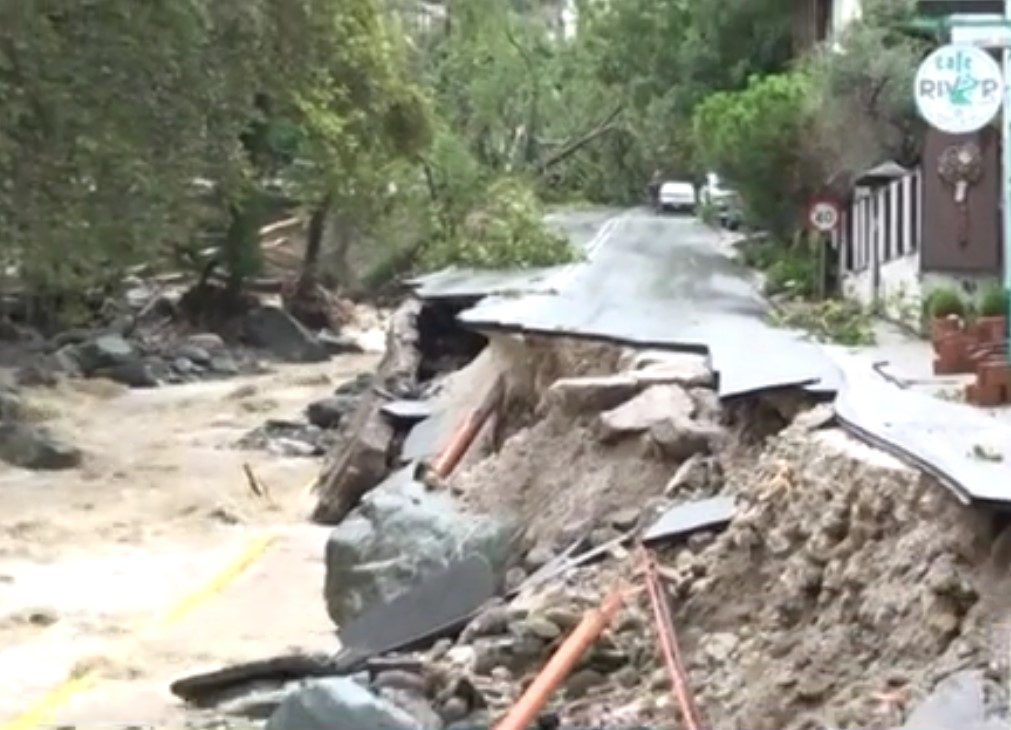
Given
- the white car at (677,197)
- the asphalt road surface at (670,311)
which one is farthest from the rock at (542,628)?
the white car at (677,197)

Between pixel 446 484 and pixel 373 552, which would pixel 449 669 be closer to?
pixel 373 552

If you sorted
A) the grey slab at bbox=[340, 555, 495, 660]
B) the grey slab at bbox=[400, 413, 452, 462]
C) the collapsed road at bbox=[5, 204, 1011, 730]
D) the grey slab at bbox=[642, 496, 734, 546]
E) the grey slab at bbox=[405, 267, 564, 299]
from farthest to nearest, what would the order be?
the grey slab at bbox=[405, 267, 564, 299]
the grey slab at bbox=[400, 413, 452, 462]
the grey slab at bbox=[340, 555, 495, 660]
the grey slab at bbox=[642, 496, 734, 546]
the collapsed road at bbox=[5, 204, 1011, 730]

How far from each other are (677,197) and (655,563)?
154ft

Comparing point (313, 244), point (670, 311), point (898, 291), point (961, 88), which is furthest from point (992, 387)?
point (313, 244)

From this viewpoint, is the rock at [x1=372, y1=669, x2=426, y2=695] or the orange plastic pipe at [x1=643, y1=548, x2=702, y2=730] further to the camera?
the rock at [x1=372, y1=669, x2=426, y2=695]

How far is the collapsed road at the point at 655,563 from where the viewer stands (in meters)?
10.1

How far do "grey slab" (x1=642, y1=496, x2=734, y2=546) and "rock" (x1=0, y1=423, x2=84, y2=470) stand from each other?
1759 centimetres

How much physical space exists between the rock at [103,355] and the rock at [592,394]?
24641 millimetres

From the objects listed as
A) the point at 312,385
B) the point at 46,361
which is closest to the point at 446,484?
the point at 312,385

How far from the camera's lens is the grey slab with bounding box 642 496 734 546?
1303 centimetres

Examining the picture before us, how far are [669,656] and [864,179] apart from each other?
701 inches

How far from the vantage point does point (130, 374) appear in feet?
136

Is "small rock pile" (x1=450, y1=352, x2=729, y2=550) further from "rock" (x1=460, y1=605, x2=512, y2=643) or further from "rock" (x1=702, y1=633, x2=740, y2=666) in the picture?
"rock" (x1=702, y1=633, x2=740, y2=666)

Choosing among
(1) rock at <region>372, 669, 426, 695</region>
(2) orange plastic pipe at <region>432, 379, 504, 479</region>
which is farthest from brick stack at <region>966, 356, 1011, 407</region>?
(2) orange plastic pipe at <region>432, 379, 504, 479</region>
